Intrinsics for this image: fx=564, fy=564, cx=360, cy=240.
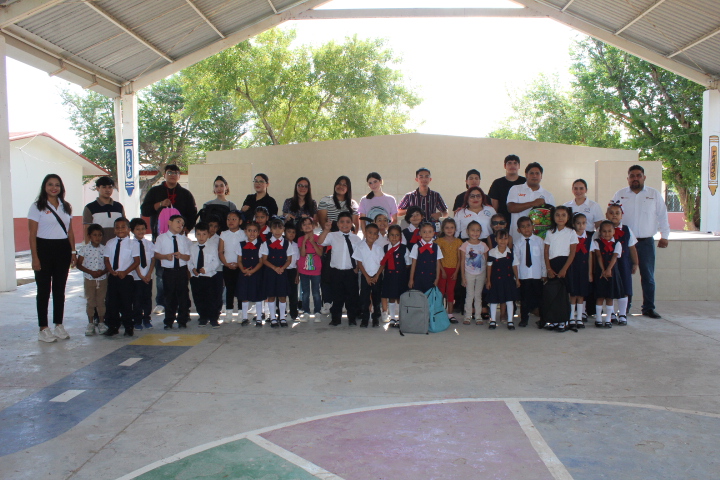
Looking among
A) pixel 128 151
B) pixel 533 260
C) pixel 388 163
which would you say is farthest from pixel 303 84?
pixel 533 260

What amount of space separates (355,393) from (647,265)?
4.33m

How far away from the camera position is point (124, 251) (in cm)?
578

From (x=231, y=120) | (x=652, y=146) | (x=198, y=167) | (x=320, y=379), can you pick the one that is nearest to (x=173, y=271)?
(x=320, y=379)

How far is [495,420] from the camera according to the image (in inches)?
134

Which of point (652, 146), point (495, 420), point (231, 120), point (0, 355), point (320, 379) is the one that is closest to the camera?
point (495, 420)

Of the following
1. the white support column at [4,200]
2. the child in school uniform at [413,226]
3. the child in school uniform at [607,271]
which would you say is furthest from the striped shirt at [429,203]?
the white support column at [4,200]

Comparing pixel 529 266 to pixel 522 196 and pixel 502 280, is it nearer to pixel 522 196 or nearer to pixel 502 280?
pixel 502 280

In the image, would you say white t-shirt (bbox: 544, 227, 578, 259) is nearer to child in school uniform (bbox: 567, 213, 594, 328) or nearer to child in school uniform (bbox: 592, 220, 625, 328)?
child in school uniform (bbox: 567, 213, 594, 328)

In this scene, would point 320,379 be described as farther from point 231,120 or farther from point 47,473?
point 231,120

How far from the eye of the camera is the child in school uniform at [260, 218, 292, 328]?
6.07 metres

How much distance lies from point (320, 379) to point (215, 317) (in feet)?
7.33

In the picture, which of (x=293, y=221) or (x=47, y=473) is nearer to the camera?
(x=47, y=473)

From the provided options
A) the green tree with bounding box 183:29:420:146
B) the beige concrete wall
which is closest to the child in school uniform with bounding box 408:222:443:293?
the beige concrete wall

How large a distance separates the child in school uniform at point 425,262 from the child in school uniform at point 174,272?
2411mm
